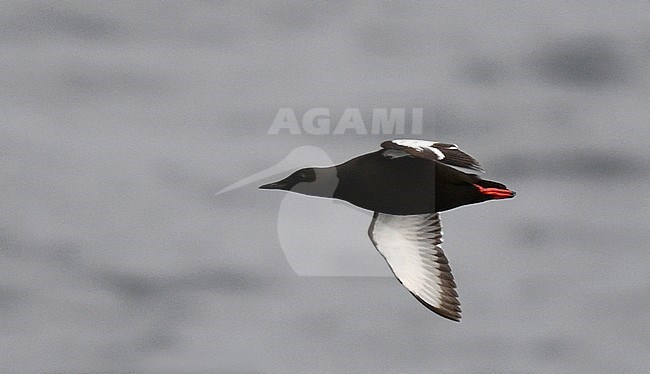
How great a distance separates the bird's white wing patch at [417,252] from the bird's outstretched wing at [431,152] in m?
0.70

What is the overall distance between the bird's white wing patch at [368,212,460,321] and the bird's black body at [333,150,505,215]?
3.34 feet

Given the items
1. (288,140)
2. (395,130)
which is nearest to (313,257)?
(395,130)

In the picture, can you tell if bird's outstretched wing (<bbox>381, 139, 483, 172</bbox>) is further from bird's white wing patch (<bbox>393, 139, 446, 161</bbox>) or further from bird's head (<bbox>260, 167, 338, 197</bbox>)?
bird's head (<bbox>260, 167, 338, 197</bbox>)

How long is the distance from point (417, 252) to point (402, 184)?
4.55 feet

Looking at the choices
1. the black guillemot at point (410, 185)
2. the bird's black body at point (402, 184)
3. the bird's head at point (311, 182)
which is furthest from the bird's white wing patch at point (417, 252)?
the bird's head at point (311, 182)

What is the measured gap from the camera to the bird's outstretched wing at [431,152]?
517 inches

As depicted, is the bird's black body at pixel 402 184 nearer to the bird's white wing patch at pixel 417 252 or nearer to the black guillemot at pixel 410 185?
the black guillemot at pixel 410 185

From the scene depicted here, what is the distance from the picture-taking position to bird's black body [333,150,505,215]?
13414mm

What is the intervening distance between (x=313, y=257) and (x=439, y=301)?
169 inches

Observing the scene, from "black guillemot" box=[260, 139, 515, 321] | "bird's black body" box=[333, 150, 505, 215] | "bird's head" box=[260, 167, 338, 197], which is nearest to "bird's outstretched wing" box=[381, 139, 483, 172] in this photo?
"black guillemot" box=[260, 139, 515, 321]

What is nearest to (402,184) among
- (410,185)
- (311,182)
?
(410,185)

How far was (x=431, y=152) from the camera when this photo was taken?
13844mm

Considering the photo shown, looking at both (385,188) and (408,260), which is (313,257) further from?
(385,188)

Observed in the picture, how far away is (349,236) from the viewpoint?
16.6 meters
